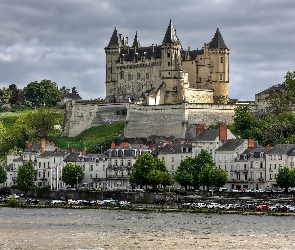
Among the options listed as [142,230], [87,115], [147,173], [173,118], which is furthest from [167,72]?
[142,230]

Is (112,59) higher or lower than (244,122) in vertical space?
higher

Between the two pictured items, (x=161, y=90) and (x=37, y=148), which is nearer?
(x=37, y=148)

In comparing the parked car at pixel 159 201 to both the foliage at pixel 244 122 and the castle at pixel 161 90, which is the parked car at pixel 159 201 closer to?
the foliage at pixel 244 122

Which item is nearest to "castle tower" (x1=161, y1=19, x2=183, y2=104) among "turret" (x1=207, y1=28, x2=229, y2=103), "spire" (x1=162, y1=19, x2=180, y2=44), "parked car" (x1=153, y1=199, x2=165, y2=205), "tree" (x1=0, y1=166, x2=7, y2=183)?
"spire" (x1=162, y1=19, x2=180, y2=44)

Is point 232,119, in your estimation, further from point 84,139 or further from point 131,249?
point 131,249

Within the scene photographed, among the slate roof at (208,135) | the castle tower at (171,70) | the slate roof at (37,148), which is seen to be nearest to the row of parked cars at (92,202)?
the slate roof at (208,135)

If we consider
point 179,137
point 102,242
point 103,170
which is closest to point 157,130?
point 179,137

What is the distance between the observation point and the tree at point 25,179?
136 metres

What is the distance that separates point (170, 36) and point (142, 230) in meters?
84.5

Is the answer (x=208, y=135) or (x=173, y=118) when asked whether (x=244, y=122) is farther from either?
(x=208, y=135)

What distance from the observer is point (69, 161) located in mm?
143750

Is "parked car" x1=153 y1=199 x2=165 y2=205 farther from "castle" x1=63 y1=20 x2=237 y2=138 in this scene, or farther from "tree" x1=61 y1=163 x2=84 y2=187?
"castle" x1=63 y1=20 x2=237 y2=138

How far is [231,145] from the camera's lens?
5079 inches

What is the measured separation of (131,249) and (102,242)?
515 cm
